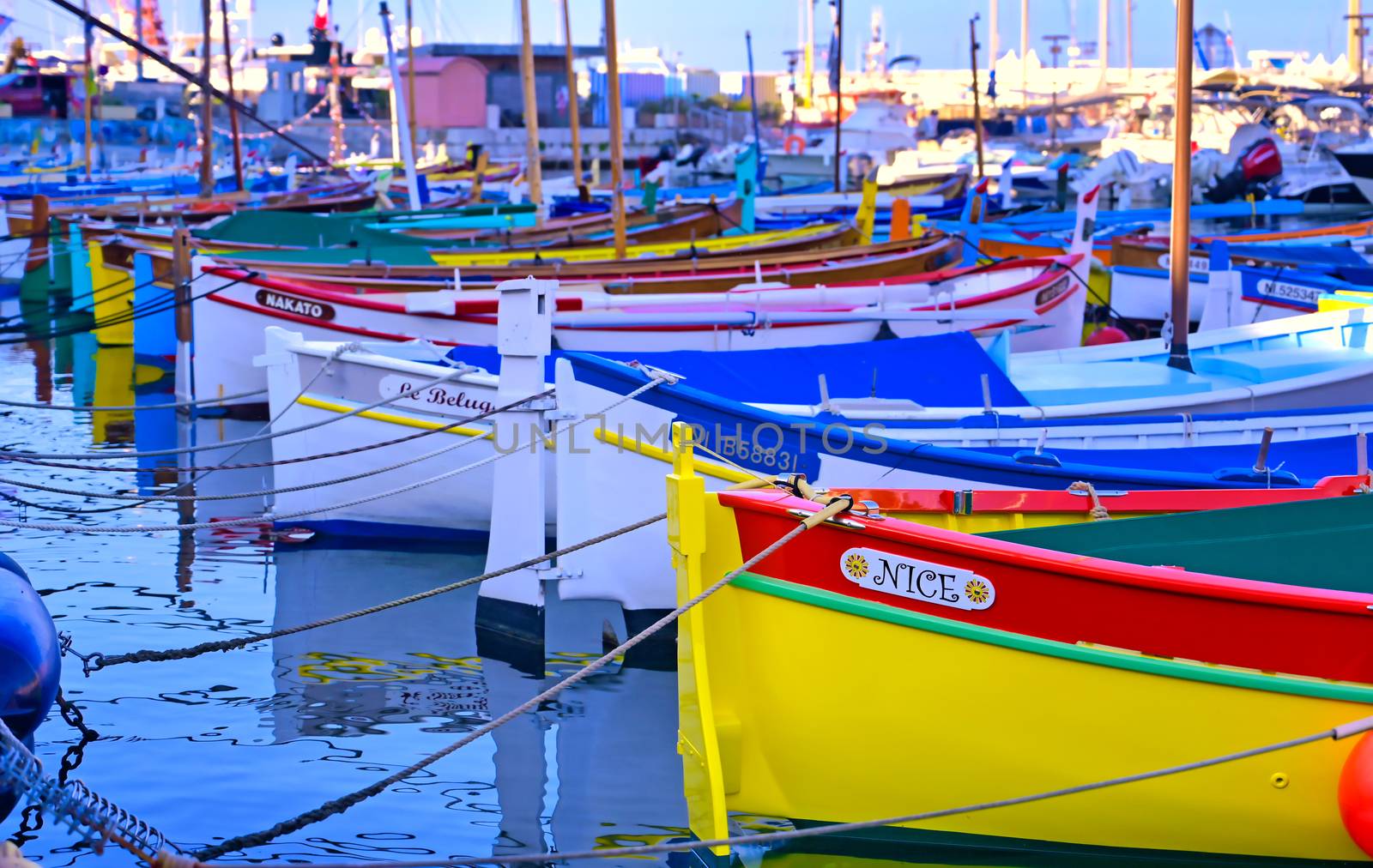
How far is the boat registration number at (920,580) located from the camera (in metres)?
5.51

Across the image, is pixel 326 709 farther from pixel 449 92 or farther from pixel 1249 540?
pixel 449 92

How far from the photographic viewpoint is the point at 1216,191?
111ft

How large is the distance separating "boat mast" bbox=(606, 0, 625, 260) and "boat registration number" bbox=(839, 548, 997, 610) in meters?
9.96

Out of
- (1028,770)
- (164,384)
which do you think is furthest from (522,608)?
(164,384)

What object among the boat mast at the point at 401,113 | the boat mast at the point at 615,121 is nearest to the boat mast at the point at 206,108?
the boat mast at the point at 401,113

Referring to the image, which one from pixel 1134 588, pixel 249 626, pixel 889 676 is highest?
pixel 1134 588

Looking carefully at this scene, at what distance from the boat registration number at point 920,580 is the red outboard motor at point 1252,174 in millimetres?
30739

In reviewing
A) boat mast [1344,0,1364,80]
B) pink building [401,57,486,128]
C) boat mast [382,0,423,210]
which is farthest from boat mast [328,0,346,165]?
boat mast [1344,0,1364,80]

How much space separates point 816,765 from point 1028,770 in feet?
2.66

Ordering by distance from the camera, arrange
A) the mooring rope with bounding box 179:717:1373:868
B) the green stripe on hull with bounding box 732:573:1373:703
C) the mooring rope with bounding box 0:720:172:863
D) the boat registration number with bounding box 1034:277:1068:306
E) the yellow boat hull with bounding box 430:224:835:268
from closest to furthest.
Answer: the mooring rope with bounding box 0:720:172:863 < the mooring rope with bounding box 179:717:1373:868 < the green stripe on hull with bounding box 732:573:1373:703 < the boat registration number with bounding box 1034:277:1068:306 < the yellow boat hull with bounding box 430:224:835:268

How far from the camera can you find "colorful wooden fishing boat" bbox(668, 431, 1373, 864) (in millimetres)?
5516

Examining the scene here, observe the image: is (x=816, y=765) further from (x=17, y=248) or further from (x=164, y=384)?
(x=17, y=248)

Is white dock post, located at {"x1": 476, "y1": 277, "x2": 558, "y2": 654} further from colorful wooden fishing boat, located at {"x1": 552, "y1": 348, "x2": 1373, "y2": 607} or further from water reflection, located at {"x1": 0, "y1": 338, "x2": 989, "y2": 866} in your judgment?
water reflection, located at {"x1": 0, "y1": 338, "x2": 989, "y2": 866}

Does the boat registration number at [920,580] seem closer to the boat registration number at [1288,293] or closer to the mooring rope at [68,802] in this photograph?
the mooring rope at [68,802]
